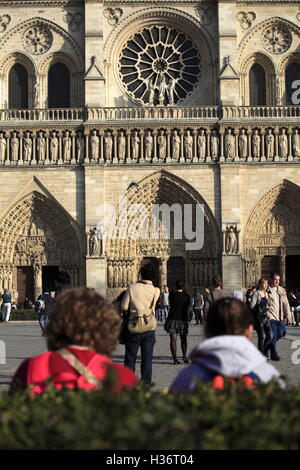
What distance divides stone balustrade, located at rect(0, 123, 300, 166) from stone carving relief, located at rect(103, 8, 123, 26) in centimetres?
446

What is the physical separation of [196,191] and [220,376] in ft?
84.1

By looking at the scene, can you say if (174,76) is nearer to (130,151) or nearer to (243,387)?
(130,151)

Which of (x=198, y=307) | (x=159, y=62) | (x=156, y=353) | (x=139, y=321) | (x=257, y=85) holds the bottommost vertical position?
(x=156, y=353)

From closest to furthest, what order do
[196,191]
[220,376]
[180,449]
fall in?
[180,449] → [220,376] → [196,191]

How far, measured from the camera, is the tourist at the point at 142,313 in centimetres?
977

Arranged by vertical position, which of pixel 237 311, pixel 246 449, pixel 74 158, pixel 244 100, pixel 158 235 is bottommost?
pixel 246 449

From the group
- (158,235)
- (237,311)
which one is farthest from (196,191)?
(237,311)

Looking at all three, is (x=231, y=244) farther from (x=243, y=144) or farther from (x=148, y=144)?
(x=148, y=144)

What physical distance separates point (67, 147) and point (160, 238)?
195 inches

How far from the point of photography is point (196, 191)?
29125mm

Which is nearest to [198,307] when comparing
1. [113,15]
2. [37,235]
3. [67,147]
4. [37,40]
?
[37,235]

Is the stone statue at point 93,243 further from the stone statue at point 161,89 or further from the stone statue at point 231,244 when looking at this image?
the stone statue at point 161,89

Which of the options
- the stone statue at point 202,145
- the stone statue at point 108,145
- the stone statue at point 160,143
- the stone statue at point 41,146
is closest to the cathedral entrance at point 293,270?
the stone statue at point 202,145

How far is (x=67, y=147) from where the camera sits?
2916 centimetres
